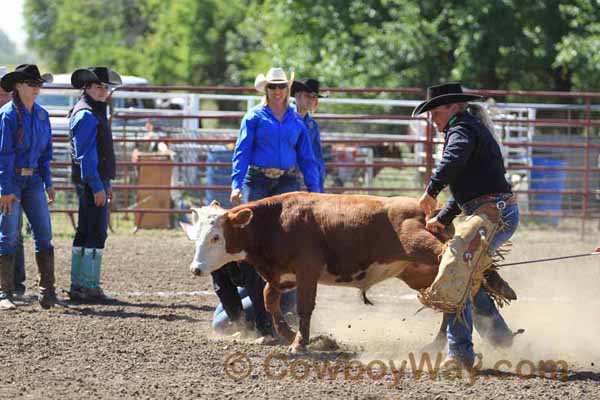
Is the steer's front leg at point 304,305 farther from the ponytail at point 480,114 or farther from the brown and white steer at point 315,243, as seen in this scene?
the ponytail at point 480,114

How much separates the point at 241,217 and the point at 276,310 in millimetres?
665

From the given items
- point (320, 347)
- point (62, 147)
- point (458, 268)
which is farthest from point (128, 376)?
point (62, 147)

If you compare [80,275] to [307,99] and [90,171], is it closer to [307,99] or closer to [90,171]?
[90,171]

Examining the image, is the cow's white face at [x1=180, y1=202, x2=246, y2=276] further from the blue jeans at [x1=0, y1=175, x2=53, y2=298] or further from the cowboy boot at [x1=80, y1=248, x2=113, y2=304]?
the cowboy boot at [x1=80, y1=248, x2=113, y2=304]

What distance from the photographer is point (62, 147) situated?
1505cm

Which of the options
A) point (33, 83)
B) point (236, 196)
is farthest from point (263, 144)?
point (33, 83)

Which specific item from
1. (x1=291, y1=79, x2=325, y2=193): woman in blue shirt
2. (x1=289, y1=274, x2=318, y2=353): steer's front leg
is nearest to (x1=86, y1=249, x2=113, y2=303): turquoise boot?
(x1=291, y1=79, x2=325, y2=193): woman in blue shirt

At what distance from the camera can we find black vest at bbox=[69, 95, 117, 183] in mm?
8148

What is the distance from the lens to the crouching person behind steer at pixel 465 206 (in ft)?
18.1

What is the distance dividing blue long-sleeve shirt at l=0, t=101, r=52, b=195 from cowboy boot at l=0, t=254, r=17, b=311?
1.83 ft

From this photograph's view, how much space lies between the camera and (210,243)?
20.8 ft

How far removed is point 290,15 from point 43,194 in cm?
1654

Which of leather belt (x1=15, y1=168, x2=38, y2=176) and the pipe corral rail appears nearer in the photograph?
leather belt (x1=15, y1=168, x2=38, y2=176)

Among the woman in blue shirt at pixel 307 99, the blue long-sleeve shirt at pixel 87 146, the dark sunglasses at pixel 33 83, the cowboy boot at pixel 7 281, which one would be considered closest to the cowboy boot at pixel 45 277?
the cowboy boot at pixel 7 281
